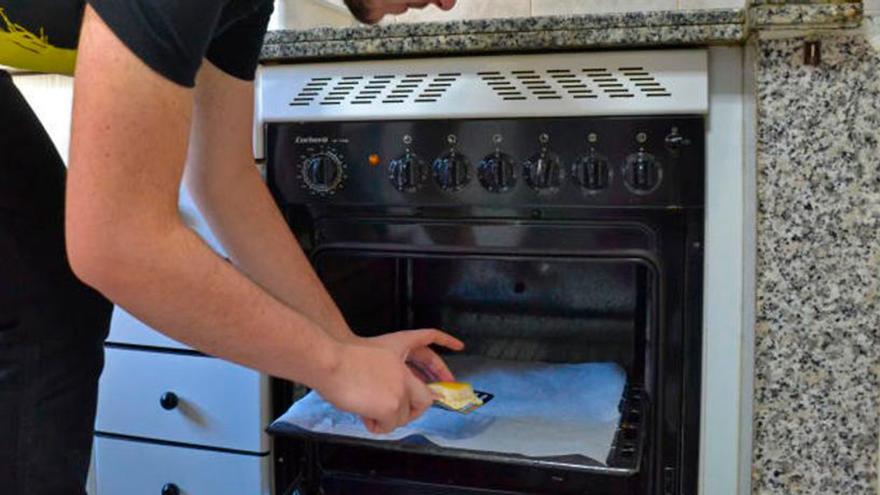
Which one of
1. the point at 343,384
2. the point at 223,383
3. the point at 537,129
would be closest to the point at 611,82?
the point at 537,129

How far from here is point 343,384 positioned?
0.64 m

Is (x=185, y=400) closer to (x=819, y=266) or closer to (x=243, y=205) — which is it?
(x=243, y=205)

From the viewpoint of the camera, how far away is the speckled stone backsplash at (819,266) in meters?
0.77

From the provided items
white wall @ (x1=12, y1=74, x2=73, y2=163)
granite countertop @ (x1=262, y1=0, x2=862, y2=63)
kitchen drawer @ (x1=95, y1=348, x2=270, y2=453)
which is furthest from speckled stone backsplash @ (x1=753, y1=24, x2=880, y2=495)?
white wall @ (x1=12, y1=74, x2=73, y2=163)

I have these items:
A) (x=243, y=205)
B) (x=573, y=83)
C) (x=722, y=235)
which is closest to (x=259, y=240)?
(x=243, y=205)

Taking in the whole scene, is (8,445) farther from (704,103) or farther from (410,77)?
(704,103)

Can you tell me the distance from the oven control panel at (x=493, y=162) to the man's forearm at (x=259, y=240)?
0.11m

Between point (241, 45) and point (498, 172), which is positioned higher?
point (241, 45)

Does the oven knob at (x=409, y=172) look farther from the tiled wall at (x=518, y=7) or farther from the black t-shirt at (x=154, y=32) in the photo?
the tiled wall at (x=518, y=7)

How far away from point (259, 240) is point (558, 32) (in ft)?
1.26

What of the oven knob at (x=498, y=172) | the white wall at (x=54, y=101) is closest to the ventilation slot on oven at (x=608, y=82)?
the oven knob at (x=498, y=172)

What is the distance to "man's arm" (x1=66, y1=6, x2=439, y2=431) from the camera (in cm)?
50

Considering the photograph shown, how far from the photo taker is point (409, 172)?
0.95 meters

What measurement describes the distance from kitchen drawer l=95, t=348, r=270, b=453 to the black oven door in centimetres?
6
